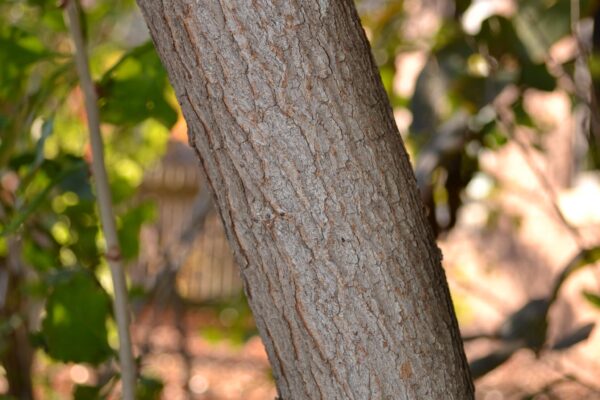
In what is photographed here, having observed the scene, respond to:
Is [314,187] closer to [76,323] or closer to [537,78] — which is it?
[76,323]

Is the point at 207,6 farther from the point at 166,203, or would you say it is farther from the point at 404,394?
the point at 166,203

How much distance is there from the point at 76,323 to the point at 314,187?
721mm

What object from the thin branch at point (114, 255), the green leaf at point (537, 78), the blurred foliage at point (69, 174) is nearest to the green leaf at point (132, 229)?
the blurred foliage at point (69, 174)

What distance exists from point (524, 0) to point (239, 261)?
1.31 meters

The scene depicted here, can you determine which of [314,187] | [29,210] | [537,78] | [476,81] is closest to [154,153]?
[476,81]

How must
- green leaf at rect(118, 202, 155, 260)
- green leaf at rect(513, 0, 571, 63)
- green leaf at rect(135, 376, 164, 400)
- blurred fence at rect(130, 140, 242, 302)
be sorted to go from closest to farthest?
1. green leaf at rect(135, 376, 164, 400)
2. green leaf at rect(118, 202, 155, 260)
3. green leaf at rect(513, 0, 571, 63)
4. blurred fence at rect(130, 140, 242, 302)

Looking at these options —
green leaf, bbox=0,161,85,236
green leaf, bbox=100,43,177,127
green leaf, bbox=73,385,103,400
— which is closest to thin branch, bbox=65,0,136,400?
green leaf, bbox=0,161,85,236

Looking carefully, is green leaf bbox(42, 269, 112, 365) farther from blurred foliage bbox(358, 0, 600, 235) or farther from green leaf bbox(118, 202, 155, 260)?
blurred foliage bbox(358, 0, 600, 235)

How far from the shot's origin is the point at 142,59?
146 cm

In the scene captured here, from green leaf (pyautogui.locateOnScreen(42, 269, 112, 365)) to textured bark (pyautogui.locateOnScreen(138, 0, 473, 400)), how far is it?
0.61 metres

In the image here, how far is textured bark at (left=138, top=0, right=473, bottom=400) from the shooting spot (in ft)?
2.77

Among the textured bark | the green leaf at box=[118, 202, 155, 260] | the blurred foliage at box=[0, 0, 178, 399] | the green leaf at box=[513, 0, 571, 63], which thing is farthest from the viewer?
the green leaf at box=[513, 0, 571, 63]

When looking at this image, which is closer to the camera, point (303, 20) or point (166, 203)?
point (303, 20)

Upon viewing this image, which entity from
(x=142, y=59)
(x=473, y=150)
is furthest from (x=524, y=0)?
(x=142, y=59)
